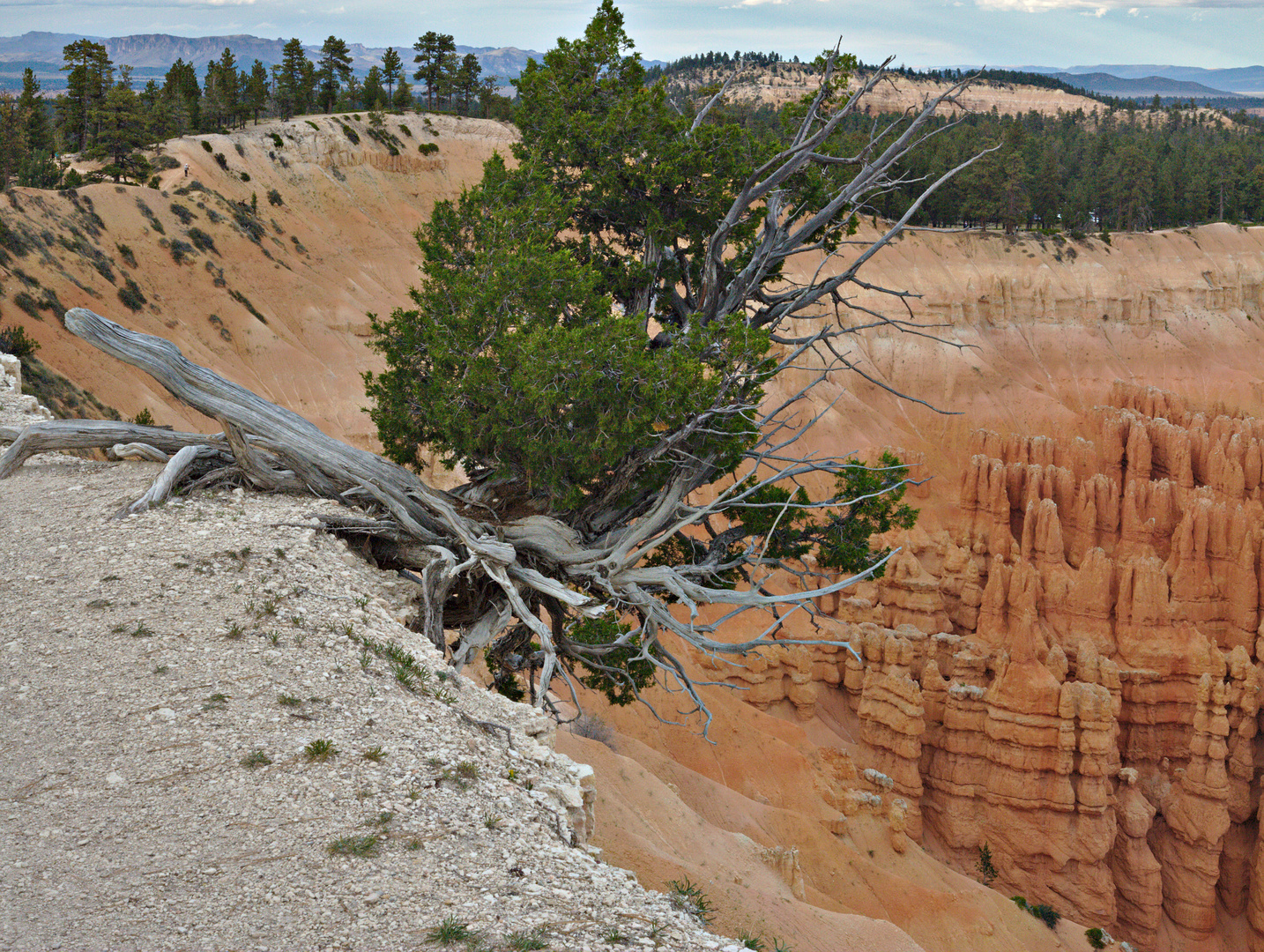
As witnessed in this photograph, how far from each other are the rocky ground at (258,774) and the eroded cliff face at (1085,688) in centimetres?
2506

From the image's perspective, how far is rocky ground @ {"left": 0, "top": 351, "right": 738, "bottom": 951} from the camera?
18.8ft

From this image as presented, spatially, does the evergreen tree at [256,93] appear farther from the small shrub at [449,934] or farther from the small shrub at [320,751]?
the small shrub at [449,934]

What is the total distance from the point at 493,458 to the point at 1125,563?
3552 cm

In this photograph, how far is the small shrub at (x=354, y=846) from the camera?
630cm

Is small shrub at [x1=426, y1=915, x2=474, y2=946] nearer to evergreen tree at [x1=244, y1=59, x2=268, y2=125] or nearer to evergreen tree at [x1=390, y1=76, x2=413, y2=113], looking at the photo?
evergreen tree at [x1=244, y1=59, x2=268, y2=125]

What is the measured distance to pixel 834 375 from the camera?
61.1 m

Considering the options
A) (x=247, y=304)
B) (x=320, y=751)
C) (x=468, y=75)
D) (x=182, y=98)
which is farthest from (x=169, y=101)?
(x=320, y=751)

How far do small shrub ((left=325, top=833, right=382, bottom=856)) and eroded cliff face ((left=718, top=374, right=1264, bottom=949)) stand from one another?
89.0 feet

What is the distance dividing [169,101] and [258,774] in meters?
73.4

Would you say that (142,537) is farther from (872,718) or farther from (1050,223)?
(1050,223)

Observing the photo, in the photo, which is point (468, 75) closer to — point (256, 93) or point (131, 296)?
point (256, 93)

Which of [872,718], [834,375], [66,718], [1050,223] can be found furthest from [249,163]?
[1050,223]

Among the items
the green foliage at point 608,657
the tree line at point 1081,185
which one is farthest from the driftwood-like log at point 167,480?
the tree line at point 1081,185

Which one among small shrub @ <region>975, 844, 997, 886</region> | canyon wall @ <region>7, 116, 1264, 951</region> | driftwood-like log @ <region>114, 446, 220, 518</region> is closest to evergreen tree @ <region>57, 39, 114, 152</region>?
canyon wall @ <region>7, 116, 1264, 951</region>
